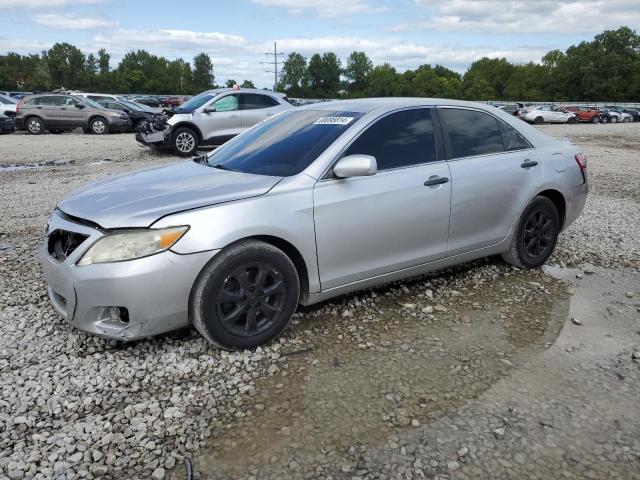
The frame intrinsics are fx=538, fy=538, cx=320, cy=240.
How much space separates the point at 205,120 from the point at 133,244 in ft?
33.7

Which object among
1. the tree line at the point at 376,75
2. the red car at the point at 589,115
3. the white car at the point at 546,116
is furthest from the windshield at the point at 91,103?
the tree line at the point at 376,75

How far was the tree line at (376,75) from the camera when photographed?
279 ft

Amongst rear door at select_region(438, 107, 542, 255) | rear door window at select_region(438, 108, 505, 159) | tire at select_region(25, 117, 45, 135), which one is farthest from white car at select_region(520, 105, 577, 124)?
rear door window at select_region(438, 108, 505, 159)

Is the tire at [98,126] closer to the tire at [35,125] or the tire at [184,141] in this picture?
the tire at [35,125]

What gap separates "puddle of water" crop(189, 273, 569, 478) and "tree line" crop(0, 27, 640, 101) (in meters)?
89.0

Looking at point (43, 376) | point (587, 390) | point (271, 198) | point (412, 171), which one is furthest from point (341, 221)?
point (43, 376)

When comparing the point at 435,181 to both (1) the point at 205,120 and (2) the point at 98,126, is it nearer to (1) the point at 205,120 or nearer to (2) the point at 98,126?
(1) the point at 205,120

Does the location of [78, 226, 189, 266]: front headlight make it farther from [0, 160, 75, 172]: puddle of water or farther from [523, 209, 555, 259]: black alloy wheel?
[0, 160, 75, 172]: puddle of water

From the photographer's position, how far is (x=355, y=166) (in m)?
3.54

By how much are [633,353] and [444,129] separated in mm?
2103

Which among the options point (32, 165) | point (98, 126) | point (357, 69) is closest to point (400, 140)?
point (32, 165)

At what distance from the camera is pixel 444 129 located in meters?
4.33

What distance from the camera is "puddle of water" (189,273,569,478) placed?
2574 millimetres

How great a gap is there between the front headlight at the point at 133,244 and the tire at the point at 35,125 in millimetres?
19833
